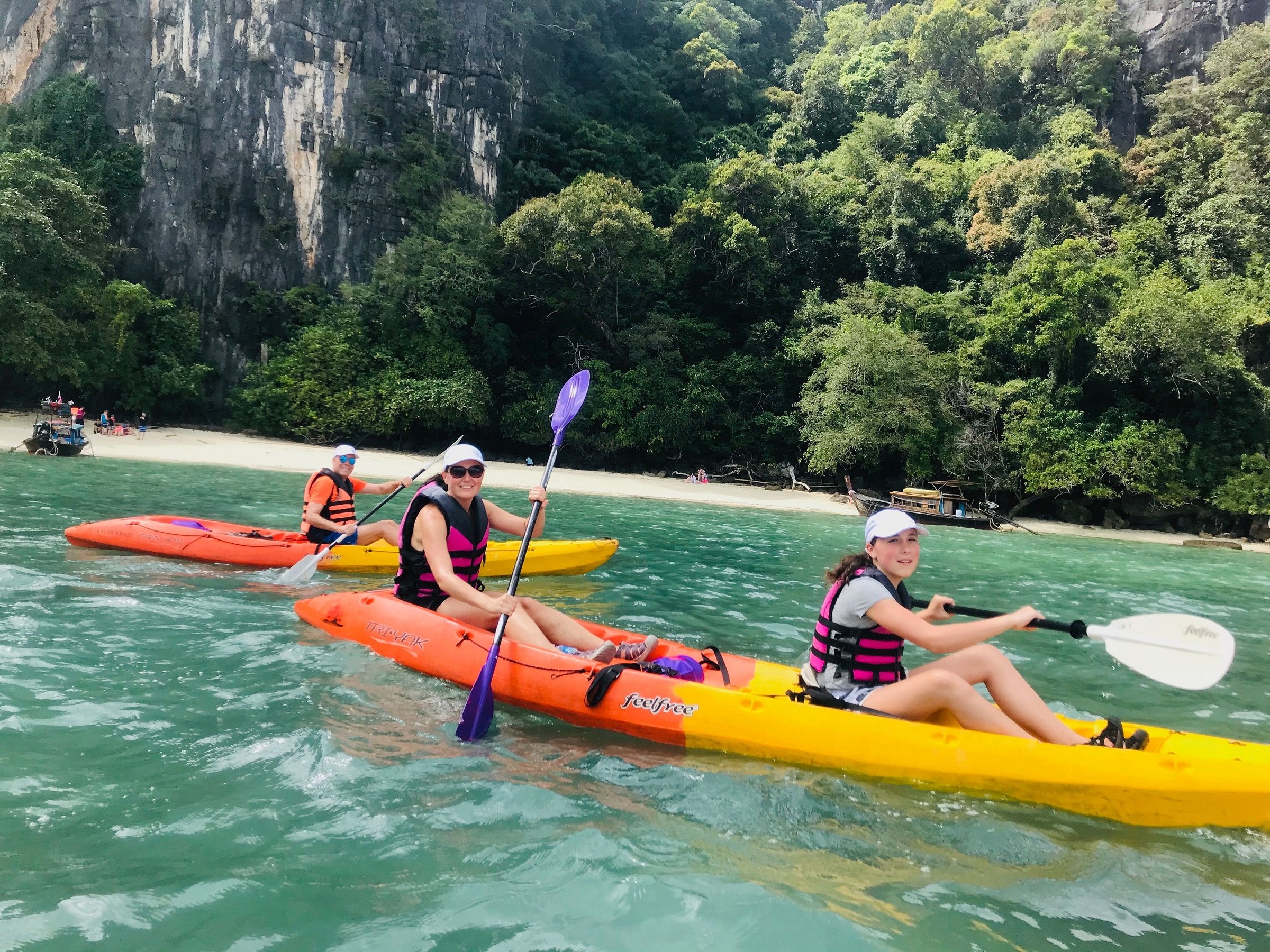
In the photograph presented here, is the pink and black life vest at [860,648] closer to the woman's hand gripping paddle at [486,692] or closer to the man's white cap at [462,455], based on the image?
the woman's hand gripping paddle at [486,692]

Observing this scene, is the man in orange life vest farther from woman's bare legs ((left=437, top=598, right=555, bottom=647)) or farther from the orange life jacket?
woman's bare legs ((left=437, top=598, right=555, bottom=647))

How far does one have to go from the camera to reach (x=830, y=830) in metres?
3.37

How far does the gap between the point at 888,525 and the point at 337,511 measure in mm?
5976

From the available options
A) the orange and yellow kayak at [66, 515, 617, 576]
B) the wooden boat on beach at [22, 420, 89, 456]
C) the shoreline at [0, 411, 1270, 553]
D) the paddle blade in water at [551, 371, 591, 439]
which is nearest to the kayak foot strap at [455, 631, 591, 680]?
the paddle blade in water at [551, 371, 591, 439]

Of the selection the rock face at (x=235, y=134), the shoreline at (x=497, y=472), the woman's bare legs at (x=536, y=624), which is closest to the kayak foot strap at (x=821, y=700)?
the woman's bare legs at (x=536, y=624)

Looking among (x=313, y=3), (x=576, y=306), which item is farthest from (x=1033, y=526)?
(x=313, y=3)

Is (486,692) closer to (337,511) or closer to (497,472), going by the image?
(337,511)

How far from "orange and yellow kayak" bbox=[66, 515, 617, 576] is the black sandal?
582 cm

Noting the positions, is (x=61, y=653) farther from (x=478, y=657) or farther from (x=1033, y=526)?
(x=1033, y=526)

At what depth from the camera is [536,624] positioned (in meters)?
5.04

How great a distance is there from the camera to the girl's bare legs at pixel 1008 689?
12.4ft

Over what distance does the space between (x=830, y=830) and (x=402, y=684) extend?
2713mm

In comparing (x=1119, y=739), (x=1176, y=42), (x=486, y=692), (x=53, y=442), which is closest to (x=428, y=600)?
(x=486, y=692)

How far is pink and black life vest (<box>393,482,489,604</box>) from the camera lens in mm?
4871
